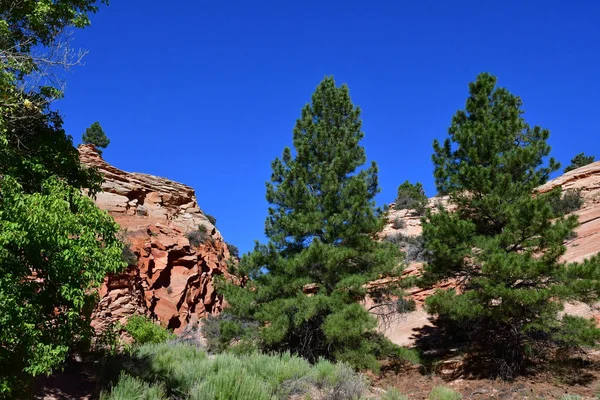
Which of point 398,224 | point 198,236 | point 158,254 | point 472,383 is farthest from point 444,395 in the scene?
point 398,224

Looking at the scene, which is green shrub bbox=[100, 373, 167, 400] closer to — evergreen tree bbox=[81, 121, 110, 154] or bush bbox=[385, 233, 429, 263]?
bush bbox=[385, 233, 429, 263]

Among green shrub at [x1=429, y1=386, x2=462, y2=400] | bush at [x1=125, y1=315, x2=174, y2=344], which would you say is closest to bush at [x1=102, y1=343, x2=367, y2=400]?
green shrub at [x1=429, y1=386, x2=462, y2=400]

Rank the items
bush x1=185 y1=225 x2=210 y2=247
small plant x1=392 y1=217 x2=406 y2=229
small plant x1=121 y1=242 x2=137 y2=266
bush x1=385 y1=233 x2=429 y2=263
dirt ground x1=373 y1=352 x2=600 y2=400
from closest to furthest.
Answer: dirt ground x1=373 y1=352 x2=600 y2=400
small plant x1=121 y1=242 x2=137 y2=266
bush x1=385 y1=233 x2=429 y2=263
bush x1=185 y1=225 x2=210 y2=247
small plant x1=392 y1=217 x2=406 y2=229

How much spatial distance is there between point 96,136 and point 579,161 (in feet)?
160

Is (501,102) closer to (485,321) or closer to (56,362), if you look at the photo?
(485,321)

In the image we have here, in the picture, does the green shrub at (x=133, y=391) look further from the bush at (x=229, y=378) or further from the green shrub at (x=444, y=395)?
the green shrub at (x=444, y=395)

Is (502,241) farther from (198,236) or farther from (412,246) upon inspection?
(198,236)

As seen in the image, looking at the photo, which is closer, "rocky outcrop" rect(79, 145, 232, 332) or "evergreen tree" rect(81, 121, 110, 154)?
"rocky outcrop" rect(79, 145, 232, 332)

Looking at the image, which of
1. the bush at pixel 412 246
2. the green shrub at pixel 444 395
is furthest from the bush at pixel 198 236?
the green shrub at pixel 444 395

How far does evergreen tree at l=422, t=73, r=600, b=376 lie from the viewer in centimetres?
1151

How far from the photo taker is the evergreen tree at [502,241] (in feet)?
37.8

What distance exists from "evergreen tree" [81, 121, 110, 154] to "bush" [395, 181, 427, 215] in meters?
28.1

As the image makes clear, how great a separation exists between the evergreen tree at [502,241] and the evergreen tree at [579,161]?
38330mm

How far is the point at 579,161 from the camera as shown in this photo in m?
47.0
